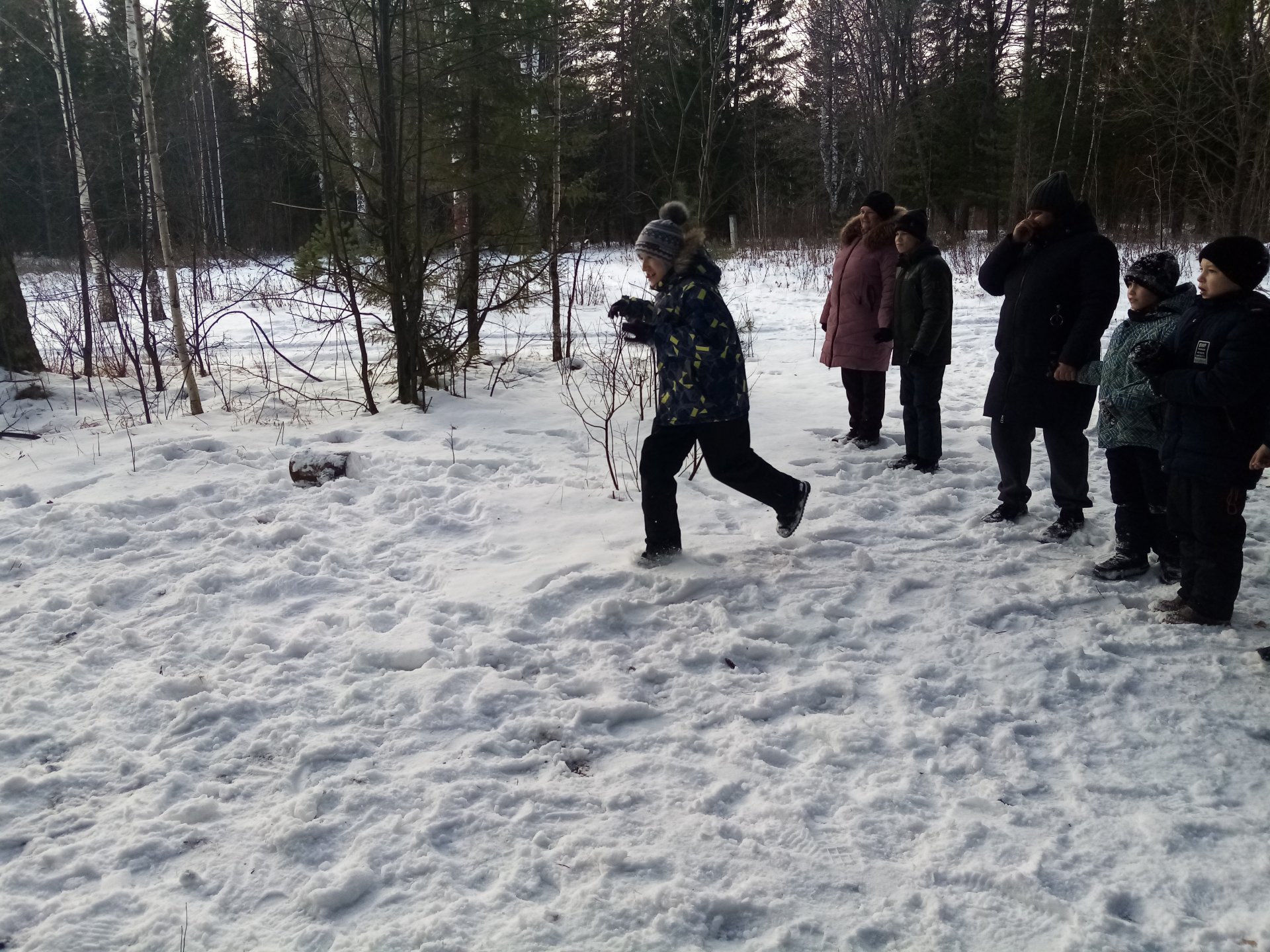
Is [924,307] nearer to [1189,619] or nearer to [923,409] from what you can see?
[923,409]

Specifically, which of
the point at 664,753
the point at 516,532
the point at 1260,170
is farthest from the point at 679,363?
the point at 1260,170

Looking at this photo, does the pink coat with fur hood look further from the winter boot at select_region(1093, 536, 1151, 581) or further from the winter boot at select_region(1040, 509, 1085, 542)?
the winter boot at select_region(1093, 536, 1151, 581)

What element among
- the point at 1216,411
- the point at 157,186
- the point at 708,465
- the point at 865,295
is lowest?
the point at 708,465

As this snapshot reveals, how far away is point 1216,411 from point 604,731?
104 inches

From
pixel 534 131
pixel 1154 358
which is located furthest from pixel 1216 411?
pixel 534 131

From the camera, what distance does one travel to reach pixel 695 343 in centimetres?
400

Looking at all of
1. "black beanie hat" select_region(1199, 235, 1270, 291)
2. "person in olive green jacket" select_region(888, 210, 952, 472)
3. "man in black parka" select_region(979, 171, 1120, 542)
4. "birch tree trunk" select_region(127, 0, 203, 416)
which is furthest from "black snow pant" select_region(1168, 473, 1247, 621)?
"birch tree trunk" select_region(127, 0, 203, 416)

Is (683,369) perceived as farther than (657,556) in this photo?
No

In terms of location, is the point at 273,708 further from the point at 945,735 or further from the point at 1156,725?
the point at 1156,725

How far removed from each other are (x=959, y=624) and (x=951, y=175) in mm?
25973

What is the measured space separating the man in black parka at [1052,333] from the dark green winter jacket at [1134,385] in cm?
28

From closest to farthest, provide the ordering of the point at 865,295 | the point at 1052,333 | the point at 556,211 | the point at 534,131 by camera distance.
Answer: the point at 1052,333 → the point at 865,295 → the point at 556,211 → the point at 534,131

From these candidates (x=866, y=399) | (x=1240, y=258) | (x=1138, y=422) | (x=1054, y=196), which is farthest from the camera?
(x=866, y=399)

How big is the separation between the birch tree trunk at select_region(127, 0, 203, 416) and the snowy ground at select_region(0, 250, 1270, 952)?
2.37 m
